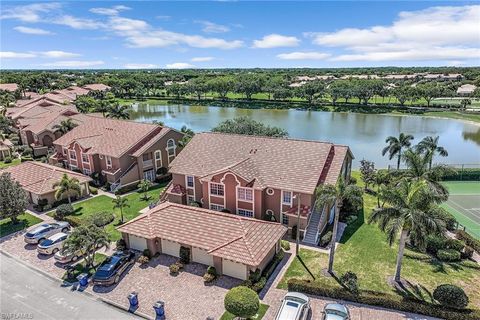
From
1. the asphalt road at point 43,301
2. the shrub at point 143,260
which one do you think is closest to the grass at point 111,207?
the shrub at point 143,260

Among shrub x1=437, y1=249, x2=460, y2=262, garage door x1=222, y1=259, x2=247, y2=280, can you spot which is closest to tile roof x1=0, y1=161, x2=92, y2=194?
garage door x1=222, y1=259, x2=247, y2=280

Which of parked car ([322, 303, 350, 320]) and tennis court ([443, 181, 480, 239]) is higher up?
parked car ([322, 303, 350, 320])

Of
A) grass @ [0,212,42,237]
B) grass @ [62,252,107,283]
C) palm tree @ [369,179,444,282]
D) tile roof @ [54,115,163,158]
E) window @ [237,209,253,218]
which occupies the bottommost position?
grass @ [62,252,107,283]

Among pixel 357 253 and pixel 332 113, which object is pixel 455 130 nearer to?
pixel 332 113

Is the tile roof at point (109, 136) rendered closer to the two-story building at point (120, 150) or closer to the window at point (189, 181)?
the two-story building at point (120, 150)

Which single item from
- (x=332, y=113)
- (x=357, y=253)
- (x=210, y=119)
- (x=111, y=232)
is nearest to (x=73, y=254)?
(x=111, y=232)

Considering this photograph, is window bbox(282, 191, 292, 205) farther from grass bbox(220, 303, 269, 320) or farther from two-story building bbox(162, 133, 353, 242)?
grass bbox(220, 303, 269, 320)

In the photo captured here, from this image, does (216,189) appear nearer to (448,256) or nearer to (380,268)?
(380,268)
